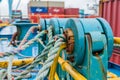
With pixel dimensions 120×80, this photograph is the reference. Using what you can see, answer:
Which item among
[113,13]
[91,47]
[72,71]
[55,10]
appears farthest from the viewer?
[55,10]

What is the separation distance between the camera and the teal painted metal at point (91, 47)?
4.07ft

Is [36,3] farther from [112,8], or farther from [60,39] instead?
[60,39]

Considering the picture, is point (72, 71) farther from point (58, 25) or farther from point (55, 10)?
point (55, 10)

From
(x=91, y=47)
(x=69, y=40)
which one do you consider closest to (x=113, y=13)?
(x=69, y=40)

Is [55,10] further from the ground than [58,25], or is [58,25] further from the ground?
[55,10]

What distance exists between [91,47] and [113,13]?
4165 millimetres

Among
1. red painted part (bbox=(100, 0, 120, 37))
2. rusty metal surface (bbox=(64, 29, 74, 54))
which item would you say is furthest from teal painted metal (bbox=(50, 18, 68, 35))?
red painted part (bbox=(100, 0, 120, 37))

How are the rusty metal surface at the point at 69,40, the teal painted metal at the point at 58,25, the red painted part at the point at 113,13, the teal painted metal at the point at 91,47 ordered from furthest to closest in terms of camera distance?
the red painted part at the point at 113,13
the teal painted metal at the point at 58,25
the rusty metal surface at the point at 69,40
the teal painted metal at the point at 91,47

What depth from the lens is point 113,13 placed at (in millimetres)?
5215

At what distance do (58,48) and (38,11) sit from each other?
19.3m

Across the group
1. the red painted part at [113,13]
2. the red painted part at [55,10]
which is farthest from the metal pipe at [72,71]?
the red painted part at [55,10]

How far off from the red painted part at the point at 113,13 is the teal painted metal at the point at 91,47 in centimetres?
363

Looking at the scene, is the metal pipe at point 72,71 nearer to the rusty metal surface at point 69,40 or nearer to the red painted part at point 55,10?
the rusty metal surface at point 69,40

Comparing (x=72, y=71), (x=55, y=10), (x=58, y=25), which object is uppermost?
(x=55, y=10)
